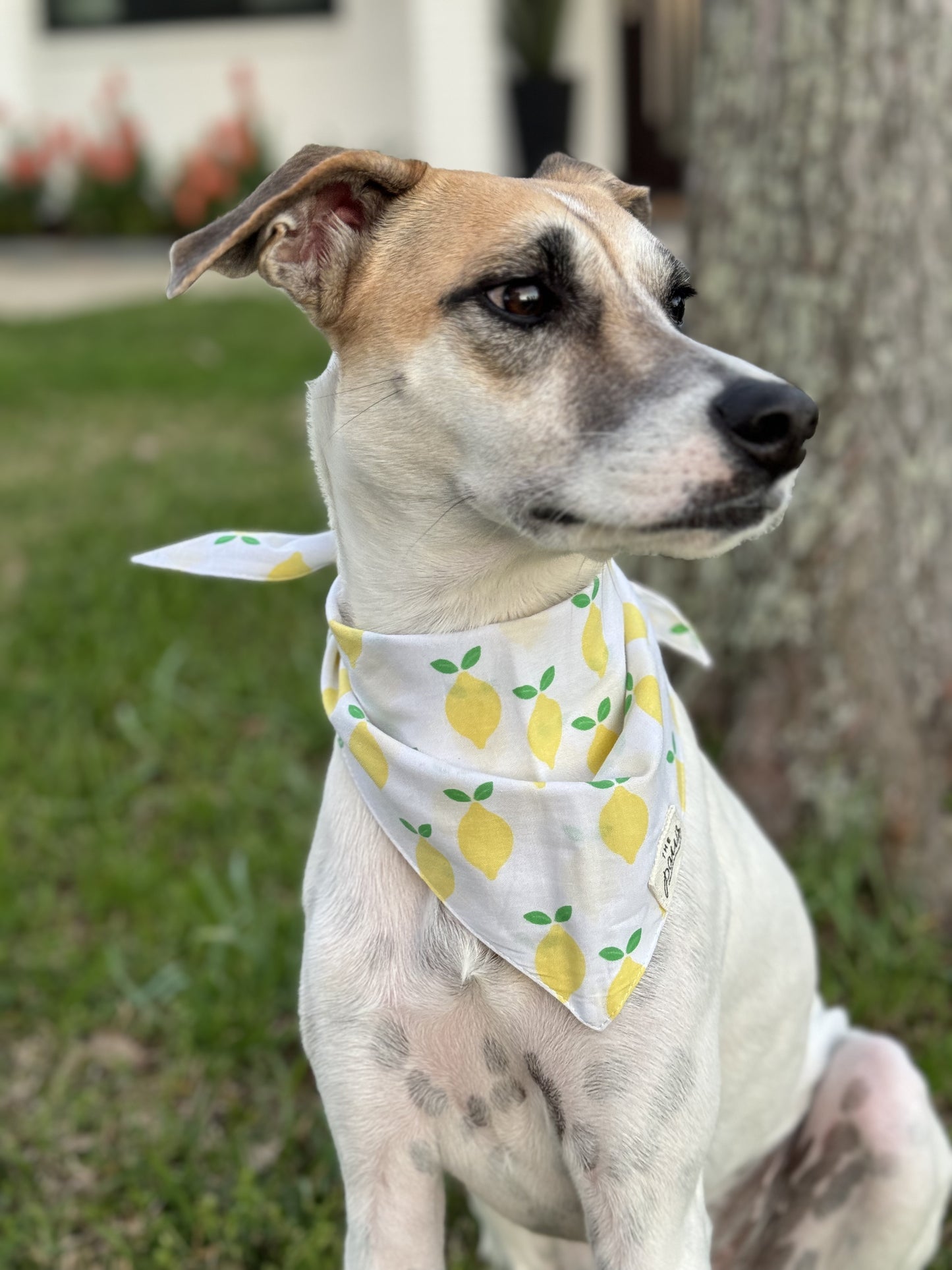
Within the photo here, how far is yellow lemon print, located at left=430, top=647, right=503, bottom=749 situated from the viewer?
6.86 feet

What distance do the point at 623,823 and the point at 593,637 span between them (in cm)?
29

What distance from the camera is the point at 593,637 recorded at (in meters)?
2.15

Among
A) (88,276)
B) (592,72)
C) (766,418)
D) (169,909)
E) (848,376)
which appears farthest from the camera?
(592,72)

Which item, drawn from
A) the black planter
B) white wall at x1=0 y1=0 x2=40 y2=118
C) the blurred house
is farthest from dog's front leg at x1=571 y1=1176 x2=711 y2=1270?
white wall at x1=0 y1=0 x2=40 y2=118

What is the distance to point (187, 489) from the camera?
21.9 ft

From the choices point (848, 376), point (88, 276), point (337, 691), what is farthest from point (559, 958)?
point (88, 276)

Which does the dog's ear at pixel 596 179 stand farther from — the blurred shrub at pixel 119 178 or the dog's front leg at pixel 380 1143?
the blurred shrub at pixel 119 178

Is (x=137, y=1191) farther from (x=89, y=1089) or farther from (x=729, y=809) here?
(x=729, y=809)

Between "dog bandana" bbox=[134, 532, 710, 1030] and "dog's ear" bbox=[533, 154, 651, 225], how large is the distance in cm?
79

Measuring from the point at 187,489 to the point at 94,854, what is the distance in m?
2.95

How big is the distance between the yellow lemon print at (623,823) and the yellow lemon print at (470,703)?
193 millimetres

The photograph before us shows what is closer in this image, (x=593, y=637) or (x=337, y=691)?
(x=593, y=637)

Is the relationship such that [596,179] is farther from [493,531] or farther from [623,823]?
[623,823]

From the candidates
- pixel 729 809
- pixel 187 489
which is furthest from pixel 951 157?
pixel 187 489
